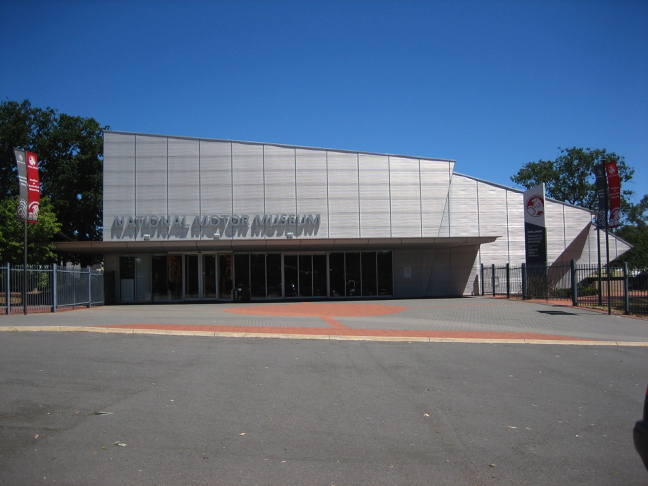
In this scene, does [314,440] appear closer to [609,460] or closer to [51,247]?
[609,460]

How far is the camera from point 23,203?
19125mm

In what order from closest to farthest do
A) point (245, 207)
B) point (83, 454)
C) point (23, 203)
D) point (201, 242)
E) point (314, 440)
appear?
point (83, 454) → point (314, 440) → point (23, 203) → point (201, 242) → point (245, 207)

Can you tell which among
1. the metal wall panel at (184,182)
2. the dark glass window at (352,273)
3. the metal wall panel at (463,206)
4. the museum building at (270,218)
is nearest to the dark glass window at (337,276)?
the museum building at (270,218)

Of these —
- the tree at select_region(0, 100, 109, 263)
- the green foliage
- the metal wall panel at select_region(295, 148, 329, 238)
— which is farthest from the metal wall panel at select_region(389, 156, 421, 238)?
the tree at select_region(0, 100, 109, 263)

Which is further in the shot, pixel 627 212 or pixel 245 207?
pixel 627 212

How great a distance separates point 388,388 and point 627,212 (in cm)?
6634

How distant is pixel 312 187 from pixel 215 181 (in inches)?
215

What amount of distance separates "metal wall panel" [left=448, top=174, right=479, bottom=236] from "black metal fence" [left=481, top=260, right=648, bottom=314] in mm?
2506

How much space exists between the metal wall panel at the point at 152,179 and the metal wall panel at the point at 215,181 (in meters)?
2.10

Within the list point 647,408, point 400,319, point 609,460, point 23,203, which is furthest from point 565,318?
point 23,203

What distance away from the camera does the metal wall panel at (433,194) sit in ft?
102

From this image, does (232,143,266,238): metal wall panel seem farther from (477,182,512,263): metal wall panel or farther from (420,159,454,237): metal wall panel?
(477,182,512,263): metal wall panel

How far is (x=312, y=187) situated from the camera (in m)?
30.4

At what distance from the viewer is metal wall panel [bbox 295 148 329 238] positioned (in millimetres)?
30312
